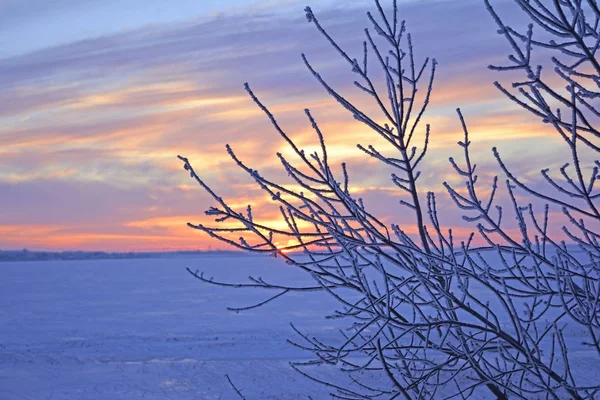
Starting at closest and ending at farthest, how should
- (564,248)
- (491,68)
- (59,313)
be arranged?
(491,68) → (564,248) → (59,313)

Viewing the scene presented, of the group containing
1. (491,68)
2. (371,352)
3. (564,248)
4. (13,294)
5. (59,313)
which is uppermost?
(491,68)

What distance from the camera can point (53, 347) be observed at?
69.4ft

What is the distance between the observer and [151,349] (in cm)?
2053

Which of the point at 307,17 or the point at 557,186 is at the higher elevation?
the point at 307,17

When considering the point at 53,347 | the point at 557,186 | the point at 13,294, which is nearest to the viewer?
the point at 557,186

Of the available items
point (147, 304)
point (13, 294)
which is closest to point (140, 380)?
point (147, 304)

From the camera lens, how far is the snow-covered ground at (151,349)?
1541 centimetres

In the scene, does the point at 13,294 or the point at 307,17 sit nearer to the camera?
the point at 307,17

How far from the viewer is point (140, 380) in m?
16.2

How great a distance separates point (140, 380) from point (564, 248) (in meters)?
15.3

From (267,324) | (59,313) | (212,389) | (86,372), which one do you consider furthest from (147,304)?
(212,389)

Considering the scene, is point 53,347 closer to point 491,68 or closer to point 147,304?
point 147,304

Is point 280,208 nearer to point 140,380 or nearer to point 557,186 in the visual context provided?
point 557,186

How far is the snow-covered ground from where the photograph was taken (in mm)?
15414
